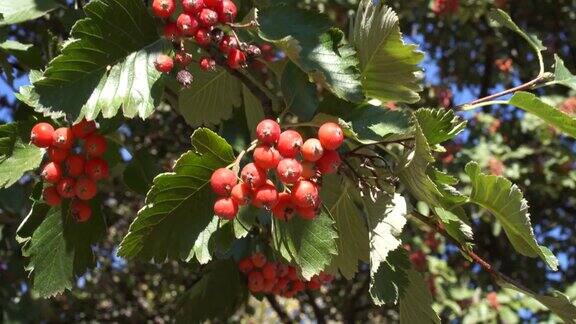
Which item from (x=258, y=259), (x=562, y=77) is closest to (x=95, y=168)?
(x=258, y=259)

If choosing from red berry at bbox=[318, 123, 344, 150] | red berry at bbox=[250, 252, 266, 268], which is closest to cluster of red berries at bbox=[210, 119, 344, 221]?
red berry at bbox=[318, 123, 344, 150]

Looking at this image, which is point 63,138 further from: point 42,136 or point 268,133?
point 268,133

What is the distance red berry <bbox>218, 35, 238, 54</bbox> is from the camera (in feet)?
5.06

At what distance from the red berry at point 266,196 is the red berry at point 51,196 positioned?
524 millimetres

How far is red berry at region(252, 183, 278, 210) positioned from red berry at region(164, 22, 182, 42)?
0.40 m

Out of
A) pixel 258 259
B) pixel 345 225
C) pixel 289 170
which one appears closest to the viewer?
pixel 289 170

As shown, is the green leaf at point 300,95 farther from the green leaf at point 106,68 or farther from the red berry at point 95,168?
the red berry at point 95,168

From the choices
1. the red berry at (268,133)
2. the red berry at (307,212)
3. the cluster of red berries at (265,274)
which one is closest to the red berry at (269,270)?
the cluster of red berries at (265,274)

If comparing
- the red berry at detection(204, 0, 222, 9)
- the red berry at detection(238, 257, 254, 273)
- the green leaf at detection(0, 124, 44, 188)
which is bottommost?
the red berry at detection(238, 257, 254, 273)

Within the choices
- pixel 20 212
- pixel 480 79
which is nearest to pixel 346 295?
pixel 480 79

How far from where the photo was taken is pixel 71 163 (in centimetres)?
163

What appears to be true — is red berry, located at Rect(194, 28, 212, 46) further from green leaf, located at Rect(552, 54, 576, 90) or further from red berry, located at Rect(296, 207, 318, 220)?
green leaf, located at Rect(552, 54, 576, 90)

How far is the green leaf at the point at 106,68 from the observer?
4.90 ft

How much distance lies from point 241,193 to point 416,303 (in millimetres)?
615
